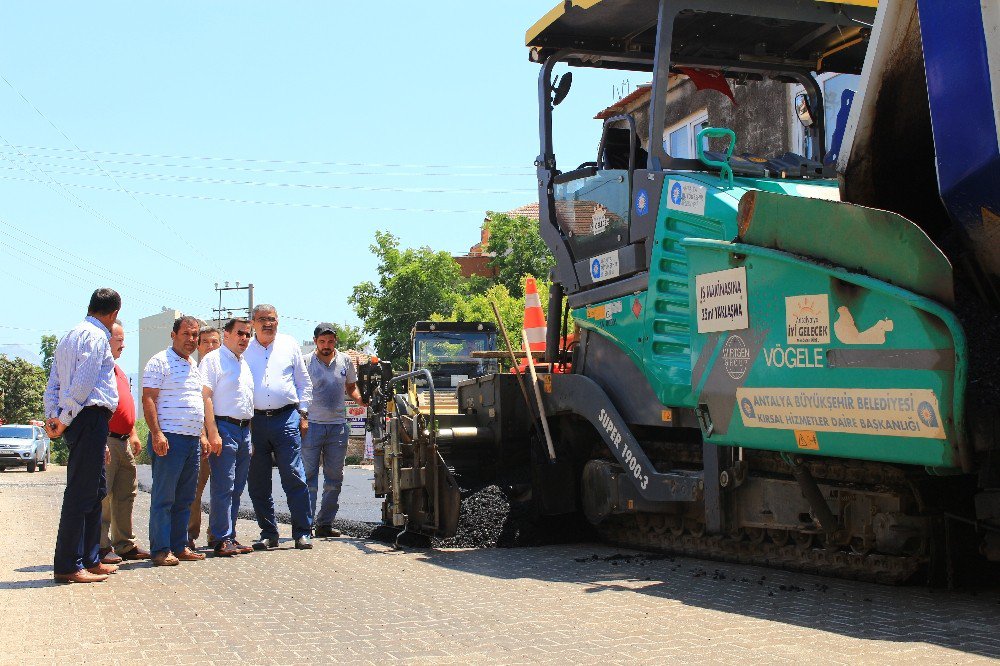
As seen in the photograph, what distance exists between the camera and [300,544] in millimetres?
9258

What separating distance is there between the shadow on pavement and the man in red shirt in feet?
7.09

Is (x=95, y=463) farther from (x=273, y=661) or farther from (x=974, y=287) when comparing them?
(x=974, y=287)

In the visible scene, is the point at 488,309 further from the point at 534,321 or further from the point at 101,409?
the point at 101,409

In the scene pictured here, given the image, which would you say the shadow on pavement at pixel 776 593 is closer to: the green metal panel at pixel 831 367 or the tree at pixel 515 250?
the green metal panel at pixel 831 367

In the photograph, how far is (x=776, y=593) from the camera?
6180 millimetres

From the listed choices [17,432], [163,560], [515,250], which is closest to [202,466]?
[163,560]

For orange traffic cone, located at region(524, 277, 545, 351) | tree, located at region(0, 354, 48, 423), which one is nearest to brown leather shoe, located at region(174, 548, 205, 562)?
orange traffic cone, located at region(524, 277, 545, 351)

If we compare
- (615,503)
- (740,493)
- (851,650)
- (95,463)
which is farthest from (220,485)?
(851,650)

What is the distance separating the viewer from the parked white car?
37.7 meters

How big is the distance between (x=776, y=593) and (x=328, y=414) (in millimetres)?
5664

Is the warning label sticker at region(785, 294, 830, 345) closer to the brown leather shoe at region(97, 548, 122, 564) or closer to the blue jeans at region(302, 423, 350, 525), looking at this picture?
the brown leather shoe at region(97, 548, 122, 564)

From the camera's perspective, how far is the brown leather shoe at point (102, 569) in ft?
24.4

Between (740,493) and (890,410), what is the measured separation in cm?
174

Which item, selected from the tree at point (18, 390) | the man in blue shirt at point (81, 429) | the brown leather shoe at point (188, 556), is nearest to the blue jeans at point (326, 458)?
the brown leather shoe at point (188, 556)
